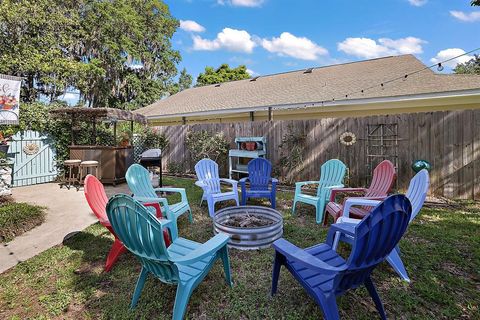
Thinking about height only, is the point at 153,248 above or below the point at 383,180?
below

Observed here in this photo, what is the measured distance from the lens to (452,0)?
6.86m

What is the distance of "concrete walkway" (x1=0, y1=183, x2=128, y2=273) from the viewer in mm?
3270

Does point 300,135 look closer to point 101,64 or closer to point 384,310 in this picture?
point 384,310

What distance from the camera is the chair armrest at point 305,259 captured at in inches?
68.3

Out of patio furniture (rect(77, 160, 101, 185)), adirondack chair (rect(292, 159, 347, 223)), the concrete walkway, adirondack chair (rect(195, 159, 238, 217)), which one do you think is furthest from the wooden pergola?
adirondack chair (rect(292, 159, 347, 223))

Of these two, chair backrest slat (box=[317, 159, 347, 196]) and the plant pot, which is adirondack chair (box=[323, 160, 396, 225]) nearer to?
chair backrest slat (box=[317, 159, 347, 196])

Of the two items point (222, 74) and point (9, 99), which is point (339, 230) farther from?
point (222, 74)

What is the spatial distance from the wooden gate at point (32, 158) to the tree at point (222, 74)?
70.1ft

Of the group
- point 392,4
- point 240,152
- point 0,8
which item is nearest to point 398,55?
point 392,4

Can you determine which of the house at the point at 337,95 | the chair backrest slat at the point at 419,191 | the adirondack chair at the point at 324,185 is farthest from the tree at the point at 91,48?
the chair backrest slat at the point at 419,191

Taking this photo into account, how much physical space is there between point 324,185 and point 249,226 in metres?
2.05

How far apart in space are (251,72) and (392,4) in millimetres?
22239

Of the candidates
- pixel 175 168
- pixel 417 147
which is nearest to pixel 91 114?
pixel 175 168

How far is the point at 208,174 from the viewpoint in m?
5.36
